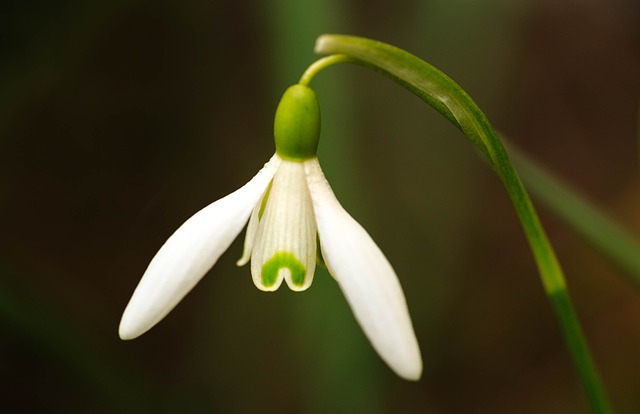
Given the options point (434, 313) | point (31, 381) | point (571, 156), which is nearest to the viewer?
point (31, 381)

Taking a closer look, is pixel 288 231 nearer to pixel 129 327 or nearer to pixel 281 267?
pixel 281 267

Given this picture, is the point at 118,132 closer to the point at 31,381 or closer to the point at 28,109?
the point at 28,109

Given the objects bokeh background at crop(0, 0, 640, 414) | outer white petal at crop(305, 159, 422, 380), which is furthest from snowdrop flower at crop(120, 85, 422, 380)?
bokeh background at crop(0, 0, 640, 414)

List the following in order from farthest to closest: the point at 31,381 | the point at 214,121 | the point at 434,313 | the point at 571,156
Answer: the point at 571,156, the point at 214,121, the point at 434,313, the point at 31,381

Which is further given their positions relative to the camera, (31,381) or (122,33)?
(122,33)

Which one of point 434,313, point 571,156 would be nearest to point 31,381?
point 434,313

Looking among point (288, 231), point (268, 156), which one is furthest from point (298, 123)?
point (268, 156)
